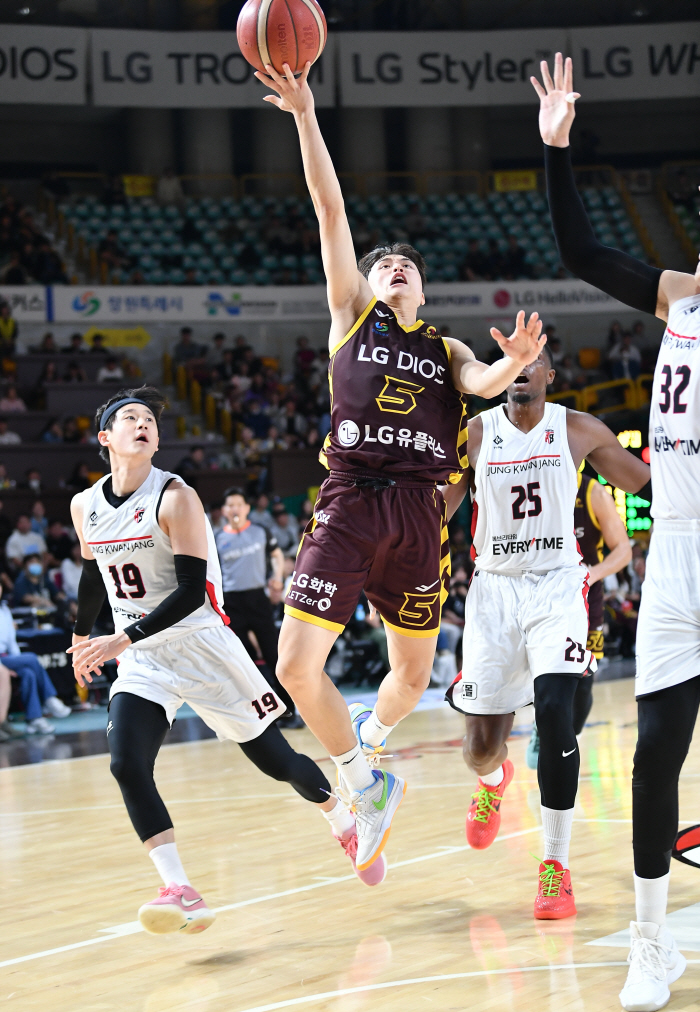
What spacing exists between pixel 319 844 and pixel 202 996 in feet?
7.74

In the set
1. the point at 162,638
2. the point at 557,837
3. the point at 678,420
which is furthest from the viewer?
the point at 162,638

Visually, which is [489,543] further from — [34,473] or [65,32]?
[65,32]

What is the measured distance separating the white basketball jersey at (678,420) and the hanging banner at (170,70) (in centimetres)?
2042

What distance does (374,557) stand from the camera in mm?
4332

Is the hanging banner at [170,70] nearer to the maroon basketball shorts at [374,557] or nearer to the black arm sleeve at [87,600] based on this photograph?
the black arm sleeve at [87,600]

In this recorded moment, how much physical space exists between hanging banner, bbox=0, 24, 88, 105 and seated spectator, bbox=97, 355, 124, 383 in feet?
19.8

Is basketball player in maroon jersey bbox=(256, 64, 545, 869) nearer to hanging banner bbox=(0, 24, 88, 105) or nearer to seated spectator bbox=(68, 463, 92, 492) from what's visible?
seated spectator bbox=(68, 463, 92, 492)

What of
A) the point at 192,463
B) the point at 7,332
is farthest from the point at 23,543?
the point at 7,332

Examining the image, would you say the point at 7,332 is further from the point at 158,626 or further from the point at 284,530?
the point at 158,626

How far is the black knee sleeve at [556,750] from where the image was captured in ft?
14.7

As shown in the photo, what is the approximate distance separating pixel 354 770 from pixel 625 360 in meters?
18.3

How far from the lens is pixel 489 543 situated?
506 centimetres

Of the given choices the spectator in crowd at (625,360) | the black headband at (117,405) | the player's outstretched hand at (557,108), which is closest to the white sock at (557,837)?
the black headband at (117,405)

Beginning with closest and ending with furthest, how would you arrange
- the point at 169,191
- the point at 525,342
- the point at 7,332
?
the point at 525,342, the point at 7,332, the point at 169,191
